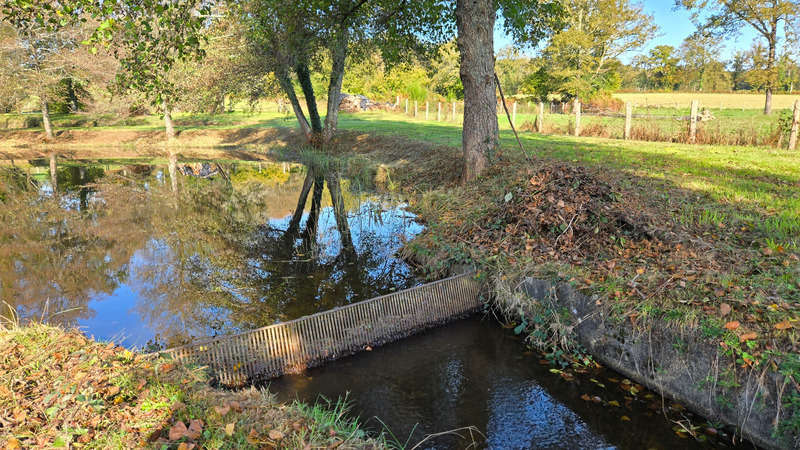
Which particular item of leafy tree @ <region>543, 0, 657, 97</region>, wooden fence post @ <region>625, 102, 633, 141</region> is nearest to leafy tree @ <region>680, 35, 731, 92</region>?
leafy tree @ <region>543, 0, 657, 97</region>

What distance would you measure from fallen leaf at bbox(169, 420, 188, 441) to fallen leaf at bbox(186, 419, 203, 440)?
0.03 m

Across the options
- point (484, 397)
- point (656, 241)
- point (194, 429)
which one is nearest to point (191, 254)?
point (484, 397)

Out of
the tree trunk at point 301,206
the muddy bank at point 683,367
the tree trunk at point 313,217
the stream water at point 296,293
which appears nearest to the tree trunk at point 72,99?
the stream water at point 296,293

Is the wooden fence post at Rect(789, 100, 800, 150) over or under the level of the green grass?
over

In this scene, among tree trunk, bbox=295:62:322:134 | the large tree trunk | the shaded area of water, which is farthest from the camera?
tree trunk, bbox=295:62:322:134

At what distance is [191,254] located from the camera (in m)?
9.98

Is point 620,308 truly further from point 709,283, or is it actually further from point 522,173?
point 522,173

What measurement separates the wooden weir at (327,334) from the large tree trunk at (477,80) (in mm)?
4929

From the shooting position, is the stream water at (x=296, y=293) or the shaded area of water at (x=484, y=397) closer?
the shaded area of water at (x=484, y=397)

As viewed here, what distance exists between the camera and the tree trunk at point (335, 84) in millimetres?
19461

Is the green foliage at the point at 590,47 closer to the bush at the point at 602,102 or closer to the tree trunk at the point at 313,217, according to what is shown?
the bush at the point at 602,102

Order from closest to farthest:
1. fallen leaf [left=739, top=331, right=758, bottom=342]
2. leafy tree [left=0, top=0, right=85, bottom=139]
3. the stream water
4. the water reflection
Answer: fallen leaf [left=739, top=331, right=758, bottom=342] → the stream water → the water reflection → leafy tree [left=0, top=0, right=85, bottom=139]

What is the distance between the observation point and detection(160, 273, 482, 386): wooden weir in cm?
544

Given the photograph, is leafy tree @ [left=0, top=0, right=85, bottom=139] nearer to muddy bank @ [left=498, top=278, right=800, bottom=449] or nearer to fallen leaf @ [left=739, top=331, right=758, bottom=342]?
muddy bank @ [left=498, top=278, right=800, bottom=449]
